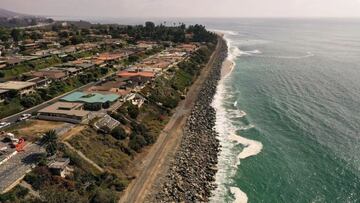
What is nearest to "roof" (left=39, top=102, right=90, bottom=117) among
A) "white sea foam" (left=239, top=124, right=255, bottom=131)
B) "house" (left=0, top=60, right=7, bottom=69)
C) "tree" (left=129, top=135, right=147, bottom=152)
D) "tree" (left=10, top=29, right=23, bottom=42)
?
"tree" (left=129, top=135, right=147, bottom=152)

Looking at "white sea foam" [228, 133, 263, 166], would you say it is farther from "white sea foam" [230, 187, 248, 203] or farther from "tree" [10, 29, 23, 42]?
"tree" [10, 29, 23, 42]

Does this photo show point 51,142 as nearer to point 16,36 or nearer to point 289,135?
point 289,135

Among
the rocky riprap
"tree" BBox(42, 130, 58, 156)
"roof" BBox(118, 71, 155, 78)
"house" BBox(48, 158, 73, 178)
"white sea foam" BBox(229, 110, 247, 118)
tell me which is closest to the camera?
"house" BBox(48, 158, 73, 178)

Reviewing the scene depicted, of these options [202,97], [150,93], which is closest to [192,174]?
[150,93]

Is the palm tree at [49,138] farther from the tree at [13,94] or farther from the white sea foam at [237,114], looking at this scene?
the white sea foam at [237,114]

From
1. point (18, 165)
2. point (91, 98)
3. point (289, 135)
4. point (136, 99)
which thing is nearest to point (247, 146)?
point (289, 135)

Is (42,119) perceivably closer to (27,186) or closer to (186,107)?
(27,186)
